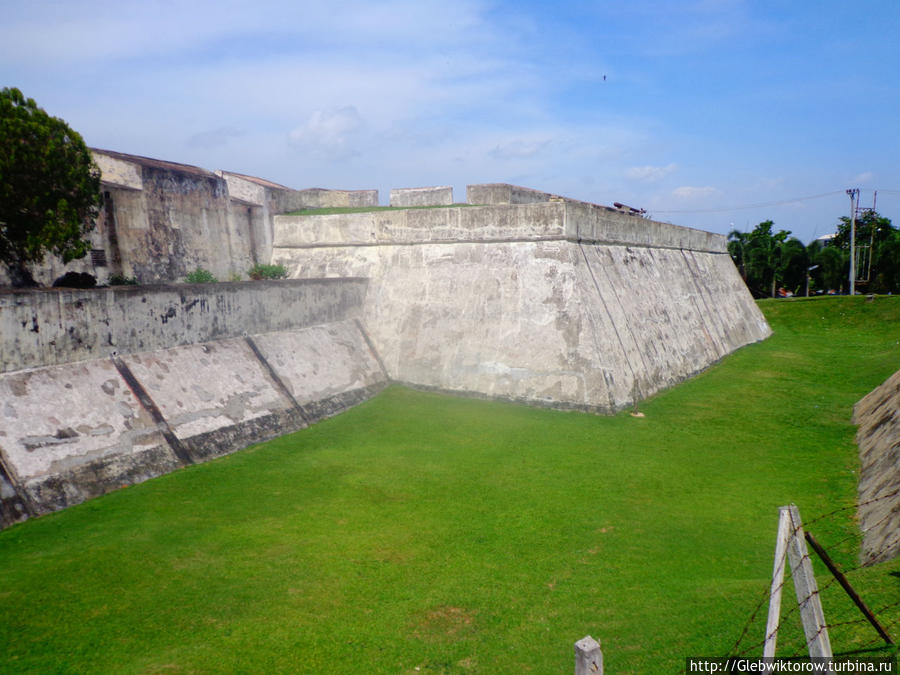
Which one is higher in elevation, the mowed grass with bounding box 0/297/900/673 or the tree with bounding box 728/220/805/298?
the tree with bounding box 728/220/805/298

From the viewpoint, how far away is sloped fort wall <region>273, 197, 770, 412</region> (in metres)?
17.0

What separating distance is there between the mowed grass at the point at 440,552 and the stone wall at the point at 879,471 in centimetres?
32

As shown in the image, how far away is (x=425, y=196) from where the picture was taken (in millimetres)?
24672

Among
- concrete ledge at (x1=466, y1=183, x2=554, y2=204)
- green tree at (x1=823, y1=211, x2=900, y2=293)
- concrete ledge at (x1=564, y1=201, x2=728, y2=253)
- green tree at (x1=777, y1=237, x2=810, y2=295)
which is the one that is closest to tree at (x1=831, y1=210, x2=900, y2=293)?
green tree at (x1=823, y1=211, x2=900, y2=293)

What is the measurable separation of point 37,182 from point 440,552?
11.7m

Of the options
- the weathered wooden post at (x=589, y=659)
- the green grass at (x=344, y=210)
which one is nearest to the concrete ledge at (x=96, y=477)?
the weathered wooden post at (x=589, y=659)

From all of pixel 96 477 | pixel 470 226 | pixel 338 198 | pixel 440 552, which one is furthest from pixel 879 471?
pixel 338 198

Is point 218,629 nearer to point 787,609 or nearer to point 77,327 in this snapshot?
point 787,609

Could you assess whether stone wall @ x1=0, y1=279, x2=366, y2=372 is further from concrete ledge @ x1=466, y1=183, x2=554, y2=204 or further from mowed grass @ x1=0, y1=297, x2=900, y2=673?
concrete ledge @ x1=466, y1=183, x2=554, y2=204

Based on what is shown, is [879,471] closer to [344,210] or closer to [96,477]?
[96,477]

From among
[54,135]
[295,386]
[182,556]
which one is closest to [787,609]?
[182,556]

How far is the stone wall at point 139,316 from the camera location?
11.1 m

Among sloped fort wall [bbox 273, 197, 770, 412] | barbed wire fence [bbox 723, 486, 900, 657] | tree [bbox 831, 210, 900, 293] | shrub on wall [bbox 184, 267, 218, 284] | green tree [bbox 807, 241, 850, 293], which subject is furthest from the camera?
green tree [bbox 807, 241, 850, 293]

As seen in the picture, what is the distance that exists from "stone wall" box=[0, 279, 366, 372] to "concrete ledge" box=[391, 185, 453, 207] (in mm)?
7566
